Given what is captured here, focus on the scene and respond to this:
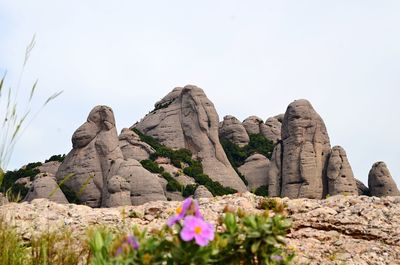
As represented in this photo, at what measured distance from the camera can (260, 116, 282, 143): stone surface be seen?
2194 inches

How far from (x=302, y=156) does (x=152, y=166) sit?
30.7 ft

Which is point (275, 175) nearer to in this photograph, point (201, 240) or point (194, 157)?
point (194, 157)

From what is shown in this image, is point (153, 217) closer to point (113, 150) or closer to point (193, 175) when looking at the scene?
point (113, 150)

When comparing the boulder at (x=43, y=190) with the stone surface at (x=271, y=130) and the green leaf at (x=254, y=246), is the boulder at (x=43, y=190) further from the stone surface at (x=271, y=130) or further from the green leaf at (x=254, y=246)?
the green leaf at (x=254, y=246)

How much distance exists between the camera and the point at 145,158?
40.7 meters

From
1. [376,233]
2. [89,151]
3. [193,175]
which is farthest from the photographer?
[193,175]

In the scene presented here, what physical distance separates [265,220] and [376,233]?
408cm

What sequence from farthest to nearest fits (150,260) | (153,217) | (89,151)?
(89,151) → (153,217) → (150,260)

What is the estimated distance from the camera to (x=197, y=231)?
93.7 inches

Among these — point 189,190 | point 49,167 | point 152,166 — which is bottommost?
point 189,190

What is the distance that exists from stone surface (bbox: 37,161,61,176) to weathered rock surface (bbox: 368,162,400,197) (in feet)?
66.1

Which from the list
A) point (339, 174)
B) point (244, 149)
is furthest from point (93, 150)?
point (244, 149)

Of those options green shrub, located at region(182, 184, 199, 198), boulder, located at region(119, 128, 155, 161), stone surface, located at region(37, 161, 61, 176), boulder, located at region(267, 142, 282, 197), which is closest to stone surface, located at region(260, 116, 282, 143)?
boulder, located at region(267, 142, 282, 197)

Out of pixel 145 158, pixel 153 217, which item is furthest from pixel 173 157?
pixel 153 217
